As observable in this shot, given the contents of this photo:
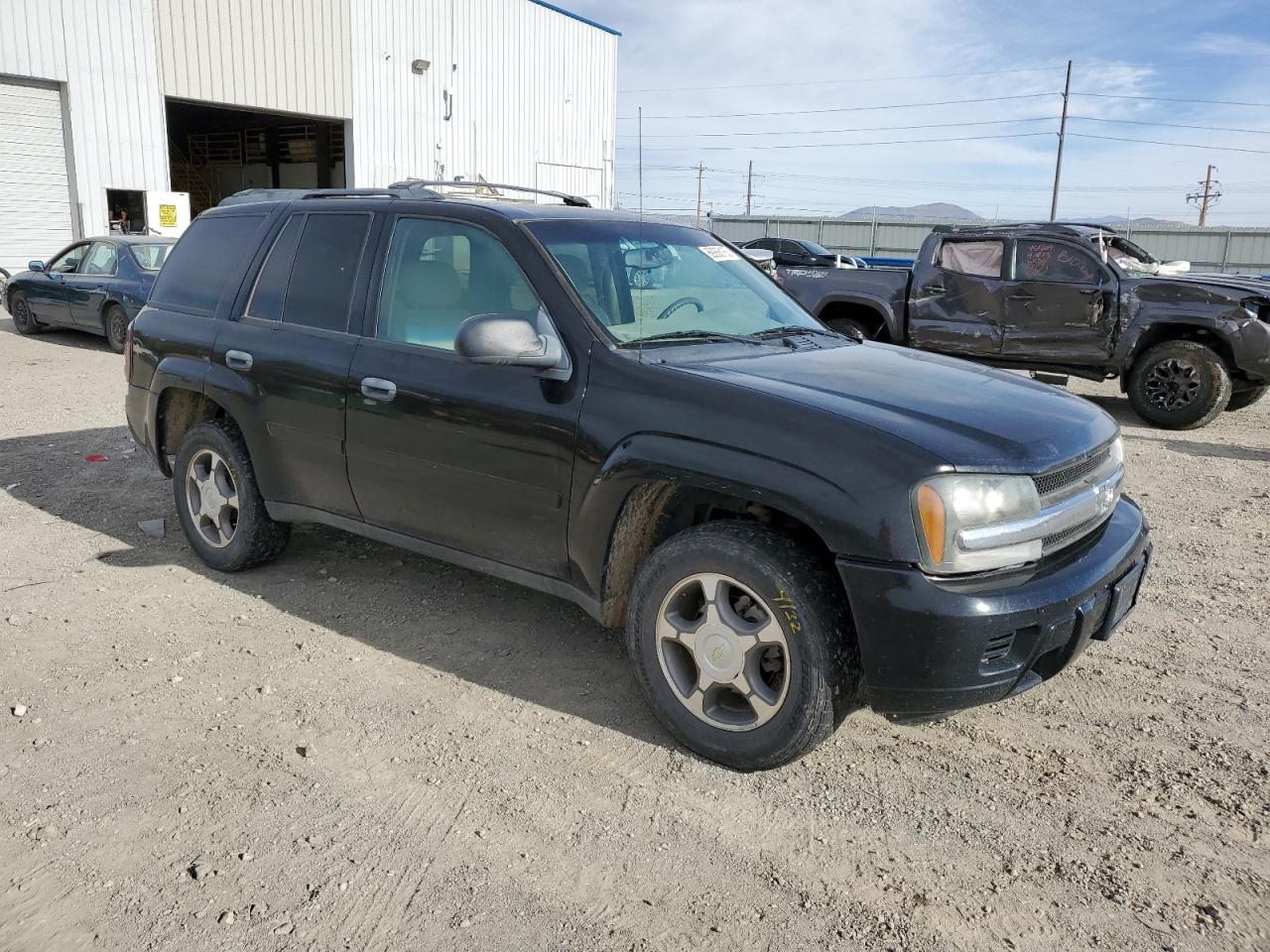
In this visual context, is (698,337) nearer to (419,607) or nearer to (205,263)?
(419,607)

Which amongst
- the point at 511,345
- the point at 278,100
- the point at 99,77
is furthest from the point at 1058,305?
the point at 278,100

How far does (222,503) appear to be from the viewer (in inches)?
193

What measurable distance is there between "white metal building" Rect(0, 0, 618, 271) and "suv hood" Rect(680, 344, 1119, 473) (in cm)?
2244

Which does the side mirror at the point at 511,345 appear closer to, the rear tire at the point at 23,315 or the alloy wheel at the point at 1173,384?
the alloy wheel at the point at 1173,384


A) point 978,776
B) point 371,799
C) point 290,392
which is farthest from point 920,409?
point 290,392

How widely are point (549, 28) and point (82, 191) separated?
611 inches

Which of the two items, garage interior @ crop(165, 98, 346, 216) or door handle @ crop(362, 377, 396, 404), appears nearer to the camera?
door handle @ crop(362, 377, 396, 404)

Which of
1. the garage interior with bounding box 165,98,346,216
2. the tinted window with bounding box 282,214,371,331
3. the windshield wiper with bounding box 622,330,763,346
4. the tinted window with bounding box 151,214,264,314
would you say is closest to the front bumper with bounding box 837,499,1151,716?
the windshield wiper with bounding box 622,330,763,346

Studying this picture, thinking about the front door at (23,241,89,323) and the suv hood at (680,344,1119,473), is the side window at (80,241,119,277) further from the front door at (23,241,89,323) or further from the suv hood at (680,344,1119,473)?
the suv hood at (680,344,1119,473)

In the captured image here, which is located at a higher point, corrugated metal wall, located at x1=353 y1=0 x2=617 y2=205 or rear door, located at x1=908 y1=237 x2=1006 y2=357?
corrugated metal wall, located at x1=353 y1=0 x2=617 y2=205

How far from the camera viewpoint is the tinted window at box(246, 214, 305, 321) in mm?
4555

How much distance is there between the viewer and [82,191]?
2173cm

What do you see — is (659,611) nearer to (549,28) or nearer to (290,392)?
(290,392)

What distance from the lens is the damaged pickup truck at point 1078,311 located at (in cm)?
904
